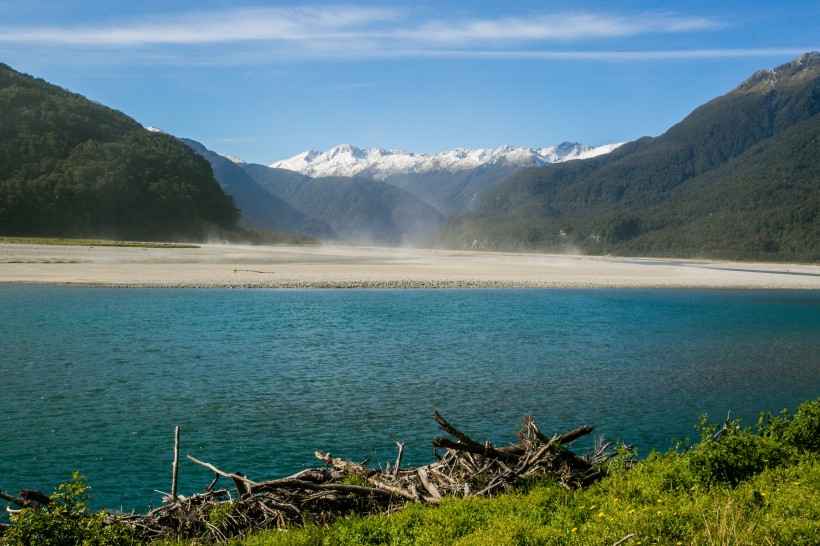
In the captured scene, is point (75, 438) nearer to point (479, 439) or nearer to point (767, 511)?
point (479, 439)

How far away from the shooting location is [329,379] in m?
22.0

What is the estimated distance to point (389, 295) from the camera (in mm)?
52094

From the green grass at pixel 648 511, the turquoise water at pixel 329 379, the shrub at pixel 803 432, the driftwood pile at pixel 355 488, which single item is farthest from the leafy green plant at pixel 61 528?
the shrub at pixel 803 432

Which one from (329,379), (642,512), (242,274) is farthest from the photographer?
Result: (242,274)

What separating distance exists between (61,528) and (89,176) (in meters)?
128

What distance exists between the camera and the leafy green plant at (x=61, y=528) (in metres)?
8.09

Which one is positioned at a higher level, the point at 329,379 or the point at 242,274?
the point at 242,274

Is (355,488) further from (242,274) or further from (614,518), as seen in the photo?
(242,274)

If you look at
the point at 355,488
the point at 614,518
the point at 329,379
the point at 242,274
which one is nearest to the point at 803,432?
the point at 614,518

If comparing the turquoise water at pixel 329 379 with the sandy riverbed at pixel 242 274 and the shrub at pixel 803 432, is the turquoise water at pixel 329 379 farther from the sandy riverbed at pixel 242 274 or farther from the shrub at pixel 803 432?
the sandy riverbed at pixel 242 274

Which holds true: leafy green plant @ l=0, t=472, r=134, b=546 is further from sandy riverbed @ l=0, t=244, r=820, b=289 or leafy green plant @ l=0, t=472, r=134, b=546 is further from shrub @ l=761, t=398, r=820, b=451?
sandy riverbed @ l=0, t=244, r=820, b=289

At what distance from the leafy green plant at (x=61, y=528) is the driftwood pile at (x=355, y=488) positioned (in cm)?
66

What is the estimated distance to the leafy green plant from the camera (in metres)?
8.09

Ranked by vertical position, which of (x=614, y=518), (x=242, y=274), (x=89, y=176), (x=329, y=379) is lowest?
(x=329, y=379)
